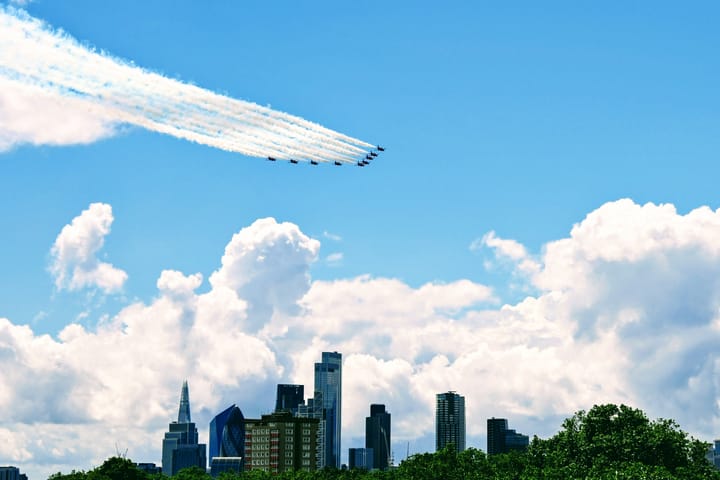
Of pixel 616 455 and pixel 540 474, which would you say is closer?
pixel 540 474

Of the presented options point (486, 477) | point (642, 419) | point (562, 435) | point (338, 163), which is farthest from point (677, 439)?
point (338, 163)

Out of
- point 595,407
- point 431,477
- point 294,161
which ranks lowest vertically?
point 431,477

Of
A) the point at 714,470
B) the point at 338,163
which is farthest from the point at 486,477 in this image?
the point at 338,163

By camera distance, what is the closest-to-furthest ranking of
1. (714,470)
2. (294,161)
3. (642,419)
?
(294,161), (714,470), (642,419)

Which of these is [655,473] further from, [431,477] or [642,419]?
[431,477]

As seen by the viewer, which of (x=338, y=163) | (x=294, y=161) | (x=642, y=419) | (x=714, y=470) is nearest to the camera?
(x=294, y=161)

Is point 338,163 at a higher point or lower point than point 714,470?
higher

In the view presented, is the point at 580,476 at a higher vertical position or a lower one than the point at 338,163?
lower

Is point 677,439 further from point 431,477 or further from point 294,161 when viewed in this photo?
point 294,161

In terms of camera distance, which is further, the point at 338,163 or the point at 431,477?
the point at 431,477
